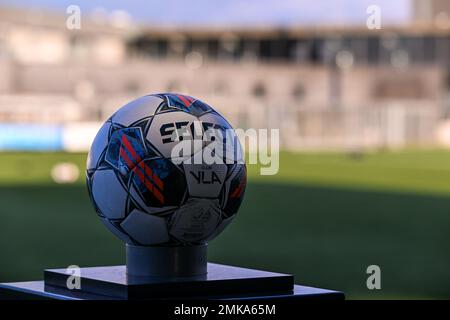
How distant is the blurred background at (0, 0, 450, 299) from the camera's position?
24.2 m

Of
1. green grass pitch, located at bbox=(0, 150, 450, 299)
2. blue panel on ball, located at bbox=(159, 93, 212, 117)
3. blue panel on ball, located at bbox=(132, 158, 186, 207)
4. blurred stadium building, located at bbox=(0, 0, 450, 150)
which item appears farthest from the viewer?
blurred stadium building, located at bbox=(0, 0, 450, 150)

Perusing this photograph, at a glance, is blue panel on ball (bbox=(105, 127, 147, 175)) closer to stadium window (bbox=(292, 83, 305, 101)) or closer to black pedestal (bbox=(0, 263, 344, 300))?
black pedestal (bbox=(0, 263, 344, 300))

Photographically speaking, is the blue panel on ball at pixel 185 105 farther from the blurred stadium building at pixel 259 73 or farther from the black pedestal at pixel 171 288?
the blurred stadium building at pixel 259 73

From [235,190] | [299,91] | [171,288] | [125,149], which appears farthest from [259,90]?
[171,288]

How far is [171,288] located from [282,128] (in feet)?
347

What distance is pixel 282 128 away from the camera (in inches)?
4491

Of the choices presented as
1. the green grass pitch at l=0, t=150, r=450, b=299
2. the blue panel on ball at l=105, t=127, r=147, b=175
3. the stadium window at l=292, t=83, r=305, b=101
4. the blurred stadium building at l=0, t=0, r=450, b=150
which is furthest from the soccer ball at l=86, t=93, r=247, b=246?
the stadium window at l=292, t=83, r=305, b=101

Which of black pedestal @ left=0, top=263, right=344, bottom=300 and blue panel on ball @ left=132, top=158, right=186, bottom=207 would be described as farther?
blue panel on ball @ left=132, top=158, right=186, bottom=207

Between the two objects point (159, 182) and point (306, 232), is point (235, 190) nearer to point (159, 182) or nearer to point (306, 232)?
point (159, 182)

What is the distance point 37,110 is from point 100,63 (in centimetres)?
2330

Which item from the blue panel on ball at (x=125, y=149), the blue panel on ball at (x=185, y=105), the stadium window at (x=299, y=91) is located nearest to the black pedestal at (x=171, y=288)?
the blue panel on ball at (x=125, y=149)

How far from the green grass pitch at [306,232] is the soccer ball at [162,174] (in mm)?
9290

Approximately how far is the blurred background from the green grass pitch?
0.07 meters

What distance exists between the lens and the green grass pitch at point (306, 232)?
2092 centimetres
